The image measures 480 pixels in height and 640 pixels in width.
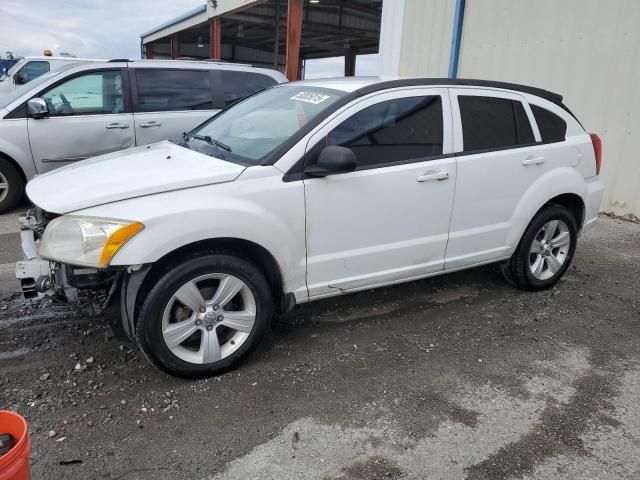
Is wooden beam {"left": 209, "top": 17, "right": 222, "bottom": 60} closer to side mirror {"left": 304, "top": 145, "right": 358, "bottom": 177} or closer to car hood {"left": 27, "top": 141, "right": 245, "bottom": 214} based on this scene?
car hood {"left": 27, "top": 141, "right": 245, "bottom": 214}

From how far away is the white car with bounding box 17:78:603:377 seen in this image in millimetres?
2869

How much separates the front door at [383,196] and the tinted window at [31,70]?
33.0 ft

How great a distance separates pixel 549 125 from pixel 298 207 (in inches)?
97.1

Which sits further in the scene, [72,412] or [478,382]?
[478,382]

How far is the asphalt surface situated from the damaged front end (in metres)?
0.49

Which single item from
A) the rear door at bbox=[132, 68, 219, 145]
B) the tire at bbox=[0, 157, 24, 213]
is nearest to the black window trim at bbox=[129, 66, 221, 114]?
the rear door at bbox=[132, 68, 219, 145]

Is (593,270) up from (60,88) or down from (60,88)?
down

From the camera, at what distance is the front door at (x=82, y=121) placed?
6512 millimetres

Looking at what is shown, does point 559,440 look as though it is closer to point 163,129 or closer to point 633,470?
point 633,470

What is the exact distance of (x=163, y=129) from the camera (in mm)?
6934

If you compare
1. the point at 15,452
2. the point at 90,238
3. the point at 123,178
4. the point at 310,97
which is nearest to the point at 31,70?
the point at 310,97

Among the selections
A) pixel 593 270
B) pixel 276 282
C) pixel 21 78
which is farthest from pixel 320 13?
pixel 276 282

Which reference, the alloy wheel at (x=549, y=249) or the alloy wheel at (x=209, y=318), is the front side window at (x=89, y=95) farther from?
the alloy wheel at (x=549, y=249)

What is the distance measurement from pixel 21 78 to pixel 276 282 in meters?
10.3
